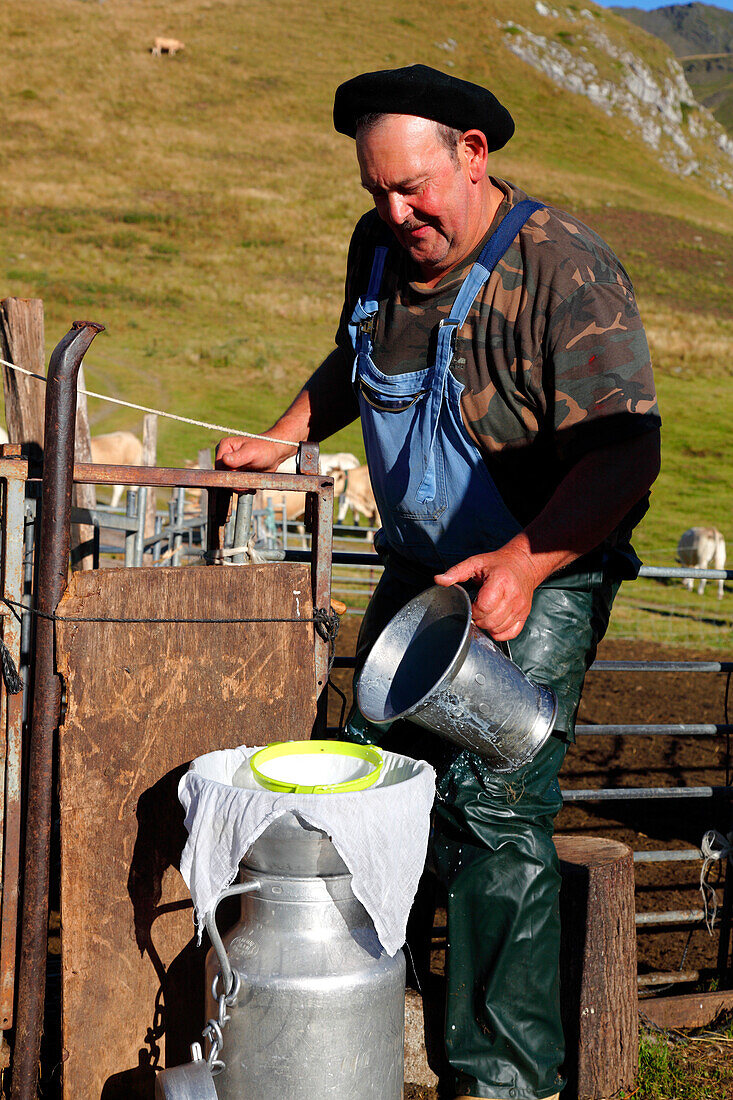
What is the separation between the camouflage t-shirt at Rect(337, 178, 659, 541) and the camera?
201cm

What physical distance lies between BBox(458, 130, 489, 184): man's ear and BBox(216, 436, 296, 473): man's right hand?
2.74ft

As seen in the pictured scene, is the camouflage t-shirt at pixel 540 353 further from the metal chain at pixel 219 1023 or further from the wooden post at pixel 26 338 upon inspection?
the wooden post at pixel 26 338

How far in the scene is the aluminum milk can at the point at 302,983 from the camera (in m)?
1.79

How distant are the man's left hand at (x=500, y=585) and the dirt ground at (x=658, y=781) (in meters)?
1.75

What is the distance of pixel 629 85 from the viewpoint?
82.8 meters

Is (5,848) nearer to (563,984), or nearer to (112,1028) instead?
(112,1028)

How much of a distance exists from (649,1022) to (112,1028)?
152cm

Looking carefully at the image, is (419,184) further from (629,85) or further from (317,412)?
(629,85)

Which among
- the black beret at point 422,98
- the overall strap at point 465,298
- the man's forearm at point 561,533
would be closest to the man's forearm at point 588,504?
the man's forearm at point 561,533

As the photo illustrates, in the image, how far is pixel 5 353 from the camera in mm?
3488

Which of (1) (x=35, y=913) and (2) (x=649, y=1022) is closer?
(1) (x=35, y=913)

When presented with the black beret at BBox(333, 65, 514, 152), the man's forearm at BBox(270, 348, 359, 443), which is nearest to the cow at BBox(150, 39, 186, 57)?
the man's forearm at BBox(270, 348, 359, 443)

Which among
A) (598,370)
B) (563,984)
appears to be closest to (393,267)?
(598,370)

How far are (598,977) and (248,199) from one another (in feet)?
147
